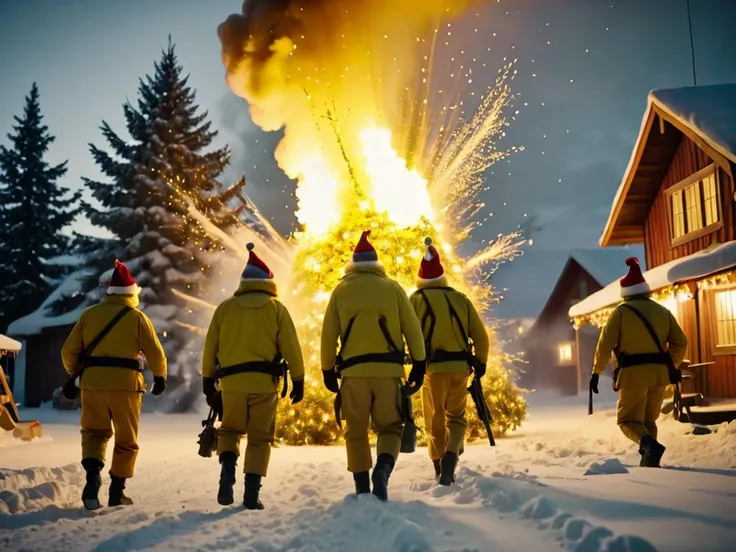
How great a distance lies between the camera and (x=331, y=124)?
14.4m

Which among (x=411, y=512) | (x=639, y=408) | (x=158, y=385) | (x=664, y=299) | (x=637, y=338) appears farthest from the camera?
(x=664, y=299)

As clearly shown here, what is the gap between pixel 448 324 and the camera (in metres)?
7.44

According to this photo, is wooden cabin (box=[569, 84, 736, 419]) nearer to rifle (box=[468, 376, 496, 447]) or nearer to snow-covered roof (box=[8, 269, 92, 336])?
rifle (box=[468, 376, 496, 447])

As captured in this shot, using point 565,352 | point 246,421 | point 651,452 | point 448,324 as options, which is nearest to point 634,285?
point 651,452

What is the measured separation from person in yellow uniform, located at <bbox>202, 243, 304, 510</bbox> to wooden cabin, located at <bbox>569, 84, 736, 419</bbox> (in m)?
8.16

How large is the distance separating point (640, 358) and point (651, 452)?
1065 mm

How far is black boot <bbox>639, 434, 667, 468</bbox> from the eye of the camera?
7547 millimetres

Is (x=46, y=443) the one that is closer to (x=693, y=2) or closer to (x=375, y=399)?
(x=375, y=399)

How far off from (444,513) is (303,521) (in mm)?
993

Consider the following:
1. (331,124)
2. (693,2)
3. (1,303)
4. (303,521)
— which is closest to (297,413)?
(331,124)

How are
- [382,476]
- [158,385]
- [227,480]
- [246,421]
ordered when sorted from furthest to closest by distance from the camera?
[158,385], [246,421], [227,480], [382,476]

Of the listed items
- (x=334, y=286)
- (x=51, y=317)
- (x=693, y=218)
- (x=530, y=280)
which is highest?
(x=530, y=280)

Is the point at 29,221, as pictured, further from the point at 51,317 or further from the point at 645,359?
the point at 645,359

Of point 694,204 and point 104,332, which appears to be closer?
point 104,332
